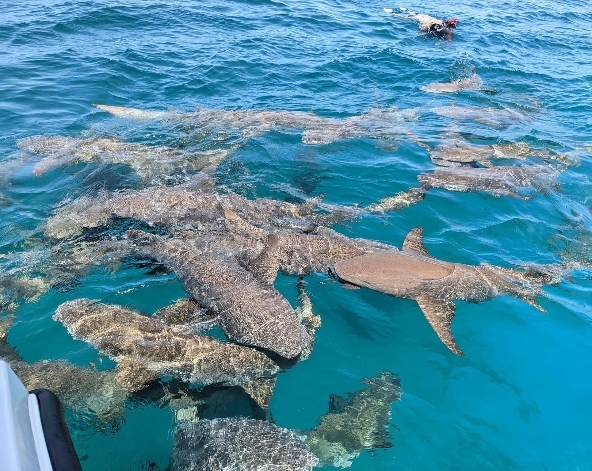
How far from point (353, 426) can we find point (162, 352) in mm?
2332

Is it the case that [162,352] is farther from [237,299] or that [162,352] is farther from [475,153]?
[475,153]

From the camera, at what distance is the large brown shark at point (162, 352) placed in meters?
6.00

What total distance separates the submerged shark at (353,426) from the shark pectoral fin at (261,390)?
2.00 ft

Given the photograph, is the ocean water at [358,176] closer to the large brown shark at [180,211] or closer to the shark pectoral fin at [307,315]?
the shark pectoral fin at [307,315]

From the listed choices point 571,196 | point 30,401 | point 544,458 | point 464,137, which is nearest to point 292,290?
point 544,458

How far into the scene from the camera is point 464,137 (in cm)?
1306

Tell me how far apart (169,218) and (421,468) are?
5.74 m

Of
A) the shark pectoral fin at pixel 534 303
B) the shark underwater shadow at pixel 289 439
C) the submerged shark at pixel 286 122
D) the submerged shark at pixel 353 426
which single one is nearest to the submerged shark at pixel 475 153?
the submerged shark at pixel 286 122

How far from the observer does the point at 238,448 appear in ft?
16.2

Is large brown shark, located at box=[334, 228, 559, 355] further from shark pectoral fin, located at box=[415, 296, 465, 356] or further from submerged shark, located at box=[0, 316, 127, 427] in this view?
submerged shark, located at box=[0, 316, 127, 427]

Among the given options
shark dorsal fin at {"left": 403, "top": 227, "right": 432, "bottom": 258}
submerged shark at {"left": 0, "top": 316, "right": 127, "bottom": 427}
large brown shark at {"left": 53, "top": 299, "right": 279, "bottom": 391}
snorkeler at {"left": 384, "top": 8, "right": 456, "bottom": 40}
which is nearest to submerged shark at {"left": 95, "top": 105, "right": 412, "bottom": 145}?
shark dorsal fin at {"left": 403, "top": 227, "right": 432, "bottom": 258}

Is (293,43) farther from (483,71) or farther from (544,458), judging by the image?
(544,458)

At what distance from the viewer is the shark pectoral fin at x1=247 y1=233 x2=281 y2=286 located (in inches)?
301

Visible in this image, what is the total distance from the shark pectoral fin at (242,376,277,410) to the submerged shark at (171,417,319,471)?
22.6 inches
